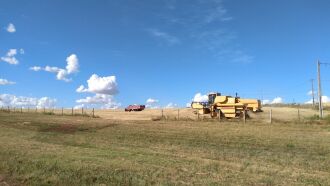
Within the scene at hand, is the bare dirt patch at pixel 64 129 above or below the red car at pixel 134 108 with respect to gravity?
below

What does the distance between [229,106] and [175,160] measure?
3432 centimetres

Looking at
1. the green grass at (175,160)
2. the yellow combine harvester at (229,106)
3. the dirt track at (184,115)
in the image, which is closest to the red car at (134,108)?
the dirt track at (184,115)

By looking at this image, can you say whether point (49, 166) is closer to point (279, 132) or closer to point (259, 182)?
point (259, 182)

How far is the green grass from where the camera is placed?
A: 1461cm

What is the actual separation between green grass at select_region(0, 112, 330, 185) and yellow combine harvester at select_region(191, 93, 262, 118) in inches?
787

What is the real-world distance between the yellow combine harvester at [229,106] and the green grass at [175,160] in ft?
65.6

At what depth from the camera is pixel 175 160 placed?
1869 centimetres

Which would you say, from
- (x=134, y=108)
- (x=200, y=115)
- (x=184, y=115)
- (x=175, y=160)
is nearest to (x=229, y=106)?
(x=200, y=115)

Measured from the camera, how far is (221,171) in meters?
16.0

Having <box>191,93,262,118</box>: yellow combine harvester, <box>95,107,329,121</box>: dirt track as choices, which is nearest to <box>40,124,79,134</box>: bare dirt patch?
<box>95,107,329,121</box>: dirt track

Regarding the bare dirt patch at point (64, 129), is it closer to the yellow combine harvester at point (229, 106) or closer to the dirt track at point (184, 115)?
the dirt track at point (184, 115)

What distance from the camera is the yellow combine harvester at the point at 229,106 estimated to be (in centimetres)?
5181

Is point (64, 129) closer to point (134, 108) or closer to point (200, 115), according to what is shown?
point (200, 115)

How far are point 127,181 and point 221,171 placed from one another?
3.64m
